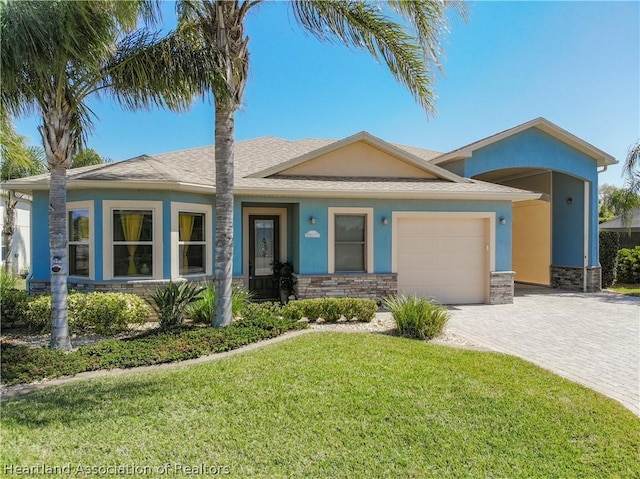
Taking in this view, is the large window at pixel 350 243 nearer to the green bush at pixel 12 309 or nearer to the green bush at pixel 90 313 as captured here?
the green bush at pixel 90 313

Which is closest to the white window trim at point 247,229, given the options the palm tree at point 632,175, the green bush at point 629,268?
the palm tree at point 632,175

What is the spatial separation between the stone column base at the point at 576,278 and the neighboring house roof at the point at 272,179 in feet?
19.2

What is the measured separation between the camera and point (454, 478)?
10.6 ft

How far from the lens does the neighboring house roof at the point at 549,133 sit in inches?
532

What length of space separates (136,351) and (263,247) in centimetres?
647

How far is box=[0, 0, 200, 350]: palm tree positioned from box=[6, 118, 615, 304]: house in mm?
2269

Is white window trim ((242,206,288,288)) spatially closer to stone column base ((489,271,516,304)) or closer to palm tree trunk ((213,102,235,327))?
palm tree trunk ((213,102,235,327))

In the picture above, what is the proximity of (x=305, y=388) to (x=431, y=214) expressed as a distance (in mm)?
7850

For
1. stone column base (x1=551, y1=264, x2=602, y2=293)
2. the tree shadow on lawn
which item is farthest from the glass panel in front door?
stone column base (x1=551, y1=264, x2=602, y2=293)

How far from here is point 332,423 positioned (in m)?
4.02

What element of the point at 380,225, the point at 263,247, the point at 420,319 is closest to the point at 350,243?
the point at 380,225

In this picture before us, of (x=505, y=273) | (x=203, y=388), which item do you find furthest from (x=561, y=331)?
(x=203, y=388)

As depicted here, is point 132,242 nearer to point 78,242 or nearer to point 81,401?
point 78,242

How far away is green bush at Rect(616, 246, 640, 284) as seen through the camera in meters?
18.2
